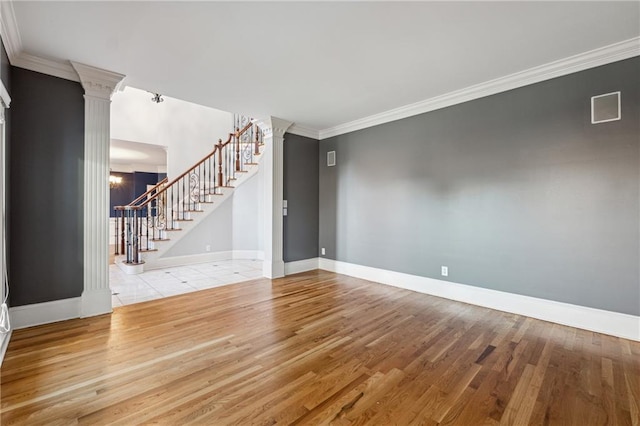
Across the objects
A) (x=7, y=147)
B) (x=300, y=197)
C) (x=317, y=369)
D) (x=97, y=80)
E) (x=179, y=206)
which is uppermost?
(x=97, y=80)

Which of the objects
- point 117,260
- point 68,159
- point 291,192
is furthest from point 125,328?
point 117,260

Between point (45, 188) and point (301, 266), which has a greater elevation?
point (45, 188)

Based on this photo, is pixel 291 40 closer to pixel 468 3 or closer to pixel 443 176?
pixel 468 3

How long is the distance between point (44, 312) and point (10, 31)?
2.65m

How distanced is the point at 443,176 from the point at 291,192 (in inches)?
103

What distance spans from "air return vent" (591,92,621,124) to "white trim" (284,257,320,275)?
14.5ft

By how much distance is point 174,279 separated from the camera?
16.0 ft

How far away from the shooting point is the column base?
3.15 meters

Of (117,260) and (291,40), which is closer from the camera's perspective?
(291,40)

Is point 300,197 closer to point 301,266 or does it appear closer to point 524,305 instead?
point 301,266

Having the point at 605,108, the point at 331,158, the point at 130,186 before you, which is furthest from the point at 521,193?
the point at 130,186

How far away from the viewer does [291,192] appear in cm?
529

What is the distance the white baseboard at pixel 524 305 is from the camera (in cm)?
271

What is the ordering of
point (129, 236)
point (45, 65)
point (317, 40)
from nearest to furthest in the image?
1. point (317, 40)
2. point (45, 65)
3. point (129, 236)
